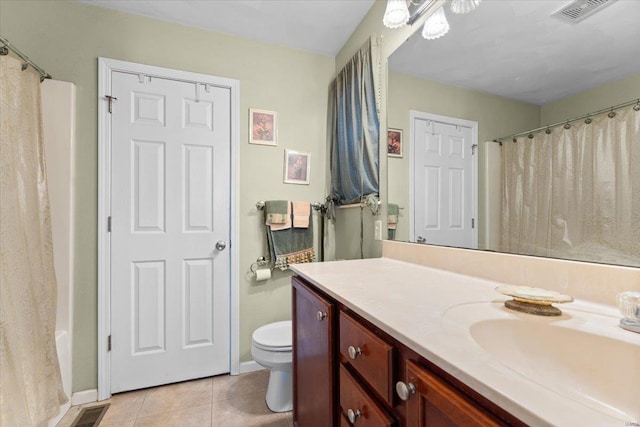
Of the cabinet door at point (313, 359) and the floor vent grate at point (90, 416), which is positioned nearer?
the cabinet door at point (313, 359)

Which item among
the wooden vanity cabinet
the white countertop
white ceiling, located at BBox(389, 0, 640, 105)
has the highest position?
white ceiling, located at BBox(389, 0, 640, 105)

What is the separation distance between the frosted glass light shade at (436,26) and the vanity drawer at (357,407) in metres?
1.45

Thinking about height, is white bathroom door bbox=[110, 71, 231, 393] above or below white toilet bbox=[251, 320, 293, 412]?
above

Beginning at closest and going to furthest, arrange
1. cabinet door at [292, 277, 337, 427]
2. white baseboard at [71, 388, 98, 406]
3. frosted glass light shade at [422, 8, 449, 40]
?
cabinet door at [292, 277, 337, 427] < frosted glass light shade at [422, 8, 449, 40] < white baseboard at [71, 388, 98, 406]

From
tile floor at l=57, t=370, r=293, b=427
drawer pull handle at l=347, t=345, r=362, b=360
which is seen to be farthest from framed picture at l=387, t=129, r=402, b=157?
tile floor at l=57, t=370, r=293, b=427

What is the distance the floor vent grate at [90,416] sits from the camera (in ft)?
5.02

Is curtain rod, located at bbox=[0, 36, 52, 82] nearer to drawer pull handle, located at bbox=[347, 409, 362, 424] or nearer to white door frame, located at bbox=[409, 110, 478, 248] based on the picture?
white door frame, located at bbox=[409, 110, 478, 248]

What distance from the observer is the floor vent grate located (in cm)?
153

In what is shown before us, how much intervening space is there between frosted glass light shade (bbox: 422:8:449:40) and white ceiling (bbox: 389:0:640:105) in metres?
0.02

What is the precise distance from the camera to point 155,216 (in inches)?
74.0

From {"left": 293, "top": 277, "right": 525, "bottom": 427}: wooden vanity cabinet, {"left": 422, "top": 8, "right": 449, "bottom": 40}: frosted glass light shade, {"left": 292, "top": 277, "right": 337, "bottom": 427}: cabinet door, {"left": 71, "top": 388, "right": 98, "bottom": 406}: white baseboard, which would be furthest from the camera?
{"left": 71, "top": 388, "right": 98, "bottom": 406}: white baseboard

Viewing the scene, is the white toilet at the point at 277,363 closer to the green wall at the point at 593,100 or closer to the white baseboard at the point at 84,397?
the white baseboard at the point at 84,397

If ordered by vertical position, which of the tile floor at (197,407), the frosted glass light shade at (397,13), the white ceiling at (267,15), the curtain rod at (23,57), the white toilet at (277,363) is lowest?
the tile floor at (197,407)

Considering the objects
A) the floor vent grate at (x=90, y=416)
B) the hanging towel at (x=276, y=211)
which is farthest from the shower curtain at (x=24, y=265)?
the hanging towel at (x=276, y=211)
